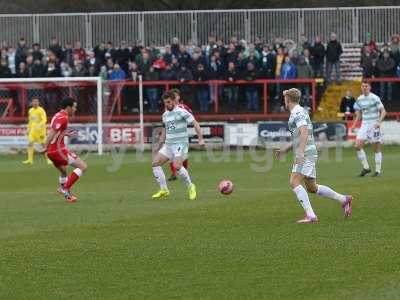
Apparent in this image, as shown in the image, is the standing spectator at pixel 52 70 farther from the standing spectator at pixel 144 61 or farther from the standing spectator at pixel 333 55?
the standing spectator at pixel 333 55

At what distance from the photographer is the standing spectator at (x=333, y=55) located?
3769 cm

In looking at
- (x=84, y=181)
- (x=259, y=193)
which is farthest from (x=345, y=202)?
(x=84, y=181)

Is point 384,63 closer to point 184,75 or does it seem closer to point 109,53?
point 184,75

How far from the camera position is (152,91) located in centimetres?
3769

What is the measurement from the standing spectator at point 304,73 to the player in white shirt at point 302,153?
873 inches

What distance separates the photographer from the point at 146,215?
1672 cm

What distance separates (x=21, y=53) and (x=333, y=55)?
35.1 ft

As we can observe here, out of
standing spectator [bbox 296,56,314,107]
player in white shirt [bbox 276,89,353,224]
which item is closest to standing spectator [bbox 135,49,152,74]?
standing spectator [bbox 296,56,314,107]

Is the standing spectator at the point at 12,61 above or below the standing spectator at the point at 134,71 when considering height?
above

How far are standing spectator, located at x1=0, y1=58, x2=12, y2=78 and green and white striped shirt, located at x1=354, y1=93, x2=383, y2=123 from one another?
16.4 meters

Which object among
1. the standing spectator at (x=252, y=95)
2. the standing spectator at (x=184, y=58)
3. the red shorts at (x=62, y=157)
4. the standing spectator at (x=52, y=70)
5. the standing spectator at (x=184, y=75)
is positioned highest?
the standing spectator at (x=184, y=58)

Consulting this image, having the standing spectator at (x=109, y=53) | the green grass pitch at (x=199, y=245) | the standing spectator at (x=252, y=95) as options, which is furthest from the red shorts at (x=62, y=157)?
the standing spectator at (x=109, y=53)

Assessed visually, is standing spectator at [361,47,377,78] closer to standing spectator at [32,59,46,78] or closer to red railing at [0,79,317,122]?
red railing at [0,79,317,122]

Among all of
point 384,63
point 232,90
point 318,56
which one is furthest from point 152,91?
point 384,63
